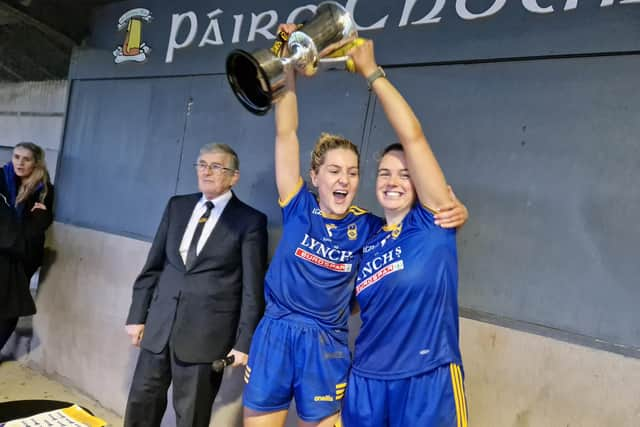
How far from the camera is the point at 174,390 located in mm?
2047

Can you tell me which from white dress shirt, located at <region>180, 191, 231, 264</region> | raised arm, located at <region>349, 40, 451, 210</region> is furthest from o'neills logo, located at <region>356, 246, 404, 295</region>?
white dress shirt, located at <region>180, 191, 231, 264</region>

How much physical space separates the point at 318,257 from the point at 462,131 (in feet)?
2.92

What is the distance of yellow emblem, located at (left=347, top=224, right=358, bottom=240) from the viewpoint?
160 cm

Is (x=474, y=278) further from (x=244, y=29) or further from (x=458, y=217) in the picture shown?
(x=244, y=29)

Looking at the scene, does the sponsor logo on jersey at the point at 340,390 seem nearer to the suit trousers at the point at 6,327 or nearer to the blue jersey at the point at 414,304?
the blue jersey at the point at 414,304

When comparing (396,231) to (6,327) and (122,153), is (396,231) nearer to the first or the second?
(122,153)

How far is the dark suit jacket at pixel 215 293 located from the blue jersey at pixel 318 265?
36 cm

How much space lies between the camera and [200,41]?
111 inches

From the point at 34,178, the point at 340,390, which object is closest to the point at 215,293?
the point at 340,390

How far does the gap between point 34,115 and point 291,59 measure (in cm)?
395

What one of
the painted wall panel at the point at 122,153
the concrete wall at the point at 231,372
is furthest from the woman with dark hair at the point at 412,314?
the painted wall panel at the point at 122,153

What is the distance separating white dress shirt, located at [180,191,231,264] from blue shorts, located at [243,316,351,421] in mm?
660

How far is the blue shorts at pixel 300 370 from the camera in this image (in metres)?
1.53

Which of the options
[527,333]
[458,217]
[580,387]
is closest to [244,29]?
[458,217]
